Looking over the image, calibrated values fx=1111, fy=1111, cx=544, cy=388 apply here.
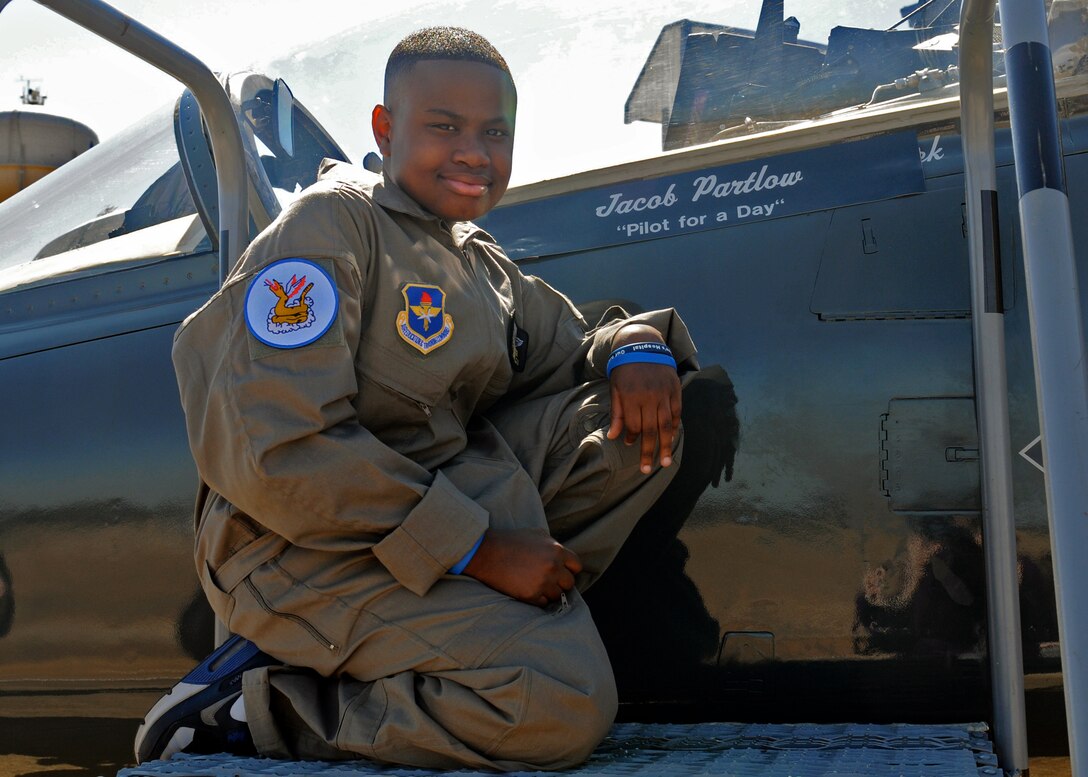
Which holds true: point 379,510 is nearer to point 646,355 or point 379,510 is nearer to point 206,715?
point 206,715

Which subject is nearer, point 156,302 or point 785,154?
point 785,154

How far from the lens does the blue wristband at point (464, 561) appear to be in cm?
158

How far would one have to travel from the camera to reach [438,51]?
1.90 metres

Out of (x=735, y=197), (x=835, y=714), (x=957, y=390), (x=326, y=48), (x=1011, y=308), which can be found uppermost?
(x=326, y=48)

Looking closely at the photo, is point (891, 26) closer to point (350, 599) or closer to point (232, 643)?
point (350, 599)

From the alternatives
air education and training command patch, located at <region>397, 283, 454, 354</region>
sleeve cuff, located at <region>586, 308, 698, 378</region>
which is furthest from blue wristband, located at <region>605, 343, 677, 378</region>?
air education and training command patch, located at <region>397, 283, 454, 354</region>

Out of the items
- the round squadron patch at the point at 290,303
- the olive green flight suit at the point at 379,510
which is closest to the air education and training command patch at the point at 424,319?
the olive green flight suit at the point at 379,510

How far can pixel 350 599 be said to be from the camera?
5.23 feet

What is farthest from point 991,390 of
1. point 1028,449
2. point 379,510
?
point 379,510

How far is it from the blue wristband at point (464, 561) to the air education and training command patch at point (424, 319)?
0.32 metres

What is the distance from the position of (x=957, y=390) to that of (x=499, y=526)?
31.7 inches

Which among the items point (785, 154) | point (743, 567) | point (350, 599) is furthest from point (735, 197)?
point (350, 599)

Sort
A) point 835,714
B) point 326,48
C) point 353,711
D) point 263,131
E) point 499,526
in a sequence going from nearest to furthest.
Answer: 1. point 353,711
2. point 499,526
3. point 835,714
4. point 263,131
5. point 326,48

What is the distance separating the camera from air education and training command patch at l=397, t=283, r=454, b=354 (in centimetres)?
171
